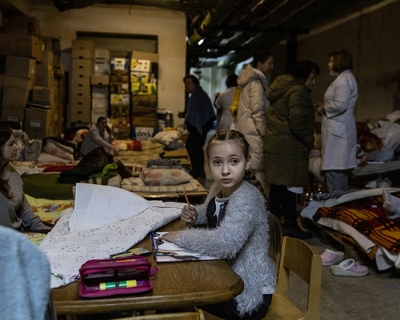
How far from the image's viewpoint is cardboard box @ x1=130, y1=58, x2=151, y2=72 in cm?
819

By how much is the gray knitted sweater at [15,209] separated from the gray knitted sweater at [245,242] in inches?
41.5

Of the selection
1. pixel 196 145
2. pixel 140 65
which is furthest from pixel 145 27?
pixel 196 145

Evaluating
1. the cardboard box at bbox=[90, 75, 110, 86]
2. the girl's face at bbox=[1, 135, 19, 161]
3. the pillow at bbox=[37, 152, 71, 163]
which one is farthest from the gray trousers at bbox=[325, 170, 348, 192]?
the cardboard box at bbox=[90, 75, 110, 86]

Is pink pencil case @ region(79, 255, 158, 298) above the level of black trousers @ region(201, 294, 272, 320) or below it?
Result: above

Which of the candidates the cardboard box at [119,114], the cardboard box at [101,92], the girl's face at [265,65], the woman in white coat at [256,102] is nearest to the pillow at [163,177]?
the woman in white coat at [256,102]

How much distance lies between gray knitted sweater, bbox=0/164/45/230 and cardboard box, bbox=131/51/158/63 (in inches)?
241

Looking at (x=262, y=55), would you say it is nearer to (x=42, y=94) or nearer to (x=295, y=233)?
(x=295, y=233)

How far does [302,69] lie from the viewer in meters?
3.69

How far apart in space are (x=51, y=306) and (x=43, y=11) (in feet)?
27.6

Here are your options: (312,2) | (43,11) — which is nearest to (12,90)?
(43,11)

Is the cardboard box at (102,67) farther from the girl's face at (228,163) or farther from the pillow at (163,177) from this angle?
the girl's face at (228,163)

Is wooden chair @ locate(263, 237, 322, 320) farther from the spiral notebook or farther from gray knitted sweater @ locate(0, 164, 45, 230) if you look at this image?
gray knitted sweater @ locate(0, 164, 45, 230)

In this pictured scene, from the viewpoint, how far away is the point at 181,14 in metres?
8.69

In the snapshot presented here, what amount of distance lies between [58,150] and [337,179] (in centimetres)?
355
